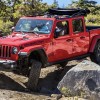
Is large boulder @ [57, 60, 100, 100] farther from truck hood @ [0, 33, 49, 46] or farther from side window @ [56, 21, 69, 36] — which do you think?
side window @ [56, 21, 69, 36]

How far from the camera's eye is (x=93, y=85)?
329 inches

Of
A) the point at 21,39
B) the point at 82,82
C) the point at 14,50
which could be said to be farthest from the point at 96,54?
the point at 82,82

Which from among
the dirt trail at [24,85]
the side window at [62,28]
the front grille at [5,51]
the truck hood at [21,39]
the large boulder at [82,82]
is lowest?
the dirt trail at [24,85]

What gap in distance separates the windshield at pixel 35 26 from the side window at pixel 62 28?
29 cm

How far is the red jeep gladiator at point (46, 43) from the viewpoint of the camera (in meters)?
9.36

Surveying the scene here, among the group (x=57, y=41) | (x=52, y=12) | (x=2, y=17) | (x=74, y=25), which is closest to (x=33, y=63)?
(x=57, y=41)

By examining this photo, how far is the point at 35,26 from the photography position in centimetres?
1066

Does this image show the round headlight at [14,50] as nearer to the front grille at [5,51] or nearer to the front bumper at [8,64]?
the front grille at [5,51]

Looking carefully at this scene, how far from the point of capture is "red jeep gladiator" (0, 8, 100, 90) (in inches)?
368

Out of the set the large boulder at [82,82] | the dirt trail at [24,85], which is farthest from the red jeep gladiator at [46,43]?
the large boulder at [82,82]

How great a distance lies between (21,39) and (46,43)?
72cm

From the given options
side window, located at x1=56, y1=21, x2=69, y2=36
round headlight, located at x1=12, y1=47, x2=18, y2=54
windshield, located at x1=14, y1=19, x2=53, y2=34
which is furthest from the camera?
side window, located at x1=56, y1=21, x2=69, y2=36

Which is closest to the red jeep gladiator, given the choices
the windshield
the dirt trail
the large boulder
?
the windshield

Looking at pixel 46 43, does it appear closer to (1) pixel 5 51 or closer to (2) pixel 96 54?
(1) pixel 5 51
